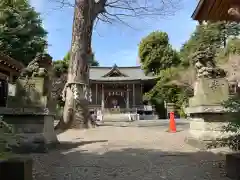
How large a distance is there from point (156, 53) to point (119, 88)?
7.22 metres

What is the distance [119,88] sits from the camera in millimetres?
41906

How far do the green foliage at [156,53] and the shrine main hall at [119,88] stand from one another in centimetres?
177

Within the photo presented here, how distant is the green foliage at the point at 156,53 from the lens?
131 ft

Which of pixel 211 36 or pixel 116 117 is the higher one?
pixel 211 36

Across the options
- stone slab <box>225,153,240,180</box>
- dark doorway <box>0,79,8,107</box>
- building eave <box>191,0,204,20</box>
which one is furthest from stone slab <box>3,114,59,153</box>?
dark doorway <box>0,79,8,107</box>

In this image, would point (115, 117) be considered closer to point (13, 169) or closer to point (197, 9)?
point (197, 9)

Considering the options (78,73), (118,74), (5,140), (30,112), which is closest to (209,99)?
A: (30,112)

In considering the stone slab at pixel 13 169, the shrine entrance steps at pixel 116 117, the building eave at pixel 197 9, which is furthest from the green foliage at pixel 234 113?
the shrine entrance steps at pixel 116 117

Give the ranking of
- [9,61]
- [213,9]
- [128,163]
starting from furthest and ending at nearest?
[9,61]
[213,9]
[128,163]

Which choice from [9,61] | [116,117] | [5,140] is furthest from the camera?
[116,117]

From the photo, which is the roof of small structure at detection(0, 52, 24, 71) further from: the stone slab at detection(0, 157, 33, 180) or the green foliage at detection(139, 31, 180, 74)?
the green foliage at detection(139, 31, 180, 74)

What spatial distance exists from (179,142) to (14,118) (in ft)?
16.1

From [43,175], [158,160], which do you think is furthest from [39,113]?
[158,160]

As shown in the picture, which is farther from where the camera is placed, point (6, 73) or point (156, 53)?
point (156, 53)
